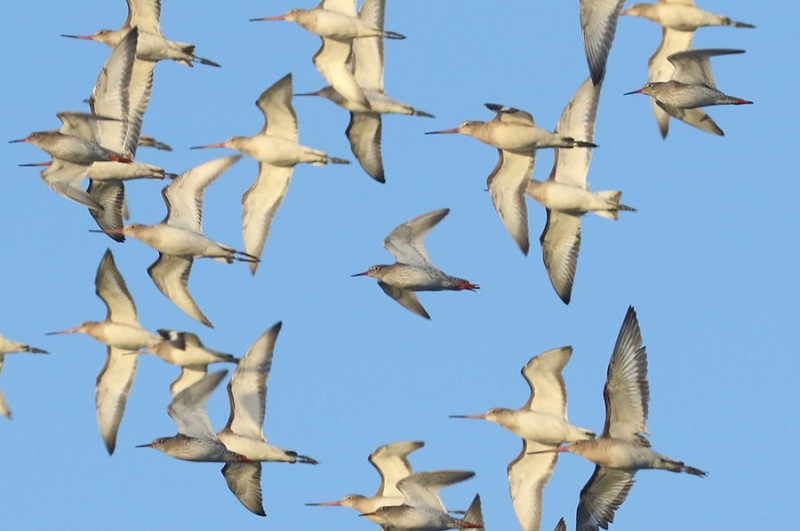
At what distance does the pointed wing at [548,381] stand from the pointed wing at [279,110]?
209 inches

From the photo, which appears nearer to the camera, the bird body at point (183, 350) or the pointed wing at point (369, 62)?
the bird body at point (183, 350)

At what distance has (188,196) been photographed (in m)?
30.4

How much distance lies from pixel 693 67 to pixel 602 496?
6.26 meters

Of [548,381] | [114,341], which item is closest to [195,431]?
[114,341]

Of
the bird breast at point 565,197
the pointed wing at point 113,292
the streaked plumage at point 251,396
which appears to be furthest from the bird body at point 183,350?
the bird breast at point 565,197

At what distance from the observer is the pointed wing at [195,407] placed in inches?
1138

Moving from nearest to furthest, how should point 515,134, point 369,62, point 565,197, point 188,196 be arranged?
1. point 515,134
2. point 565,197
3. point 188,196
4. point 369,62

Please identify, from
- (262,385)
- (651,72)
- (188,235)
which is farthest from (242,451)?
(651,72)

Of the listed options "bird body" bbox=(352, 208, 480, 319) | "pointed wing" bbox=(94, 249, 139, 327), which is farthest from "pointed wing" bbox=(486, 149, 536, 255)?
"pointed wing" bbox=(94, 249, 139, 327)

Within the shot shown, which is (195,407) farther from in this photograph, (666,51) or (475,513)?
(666,51)

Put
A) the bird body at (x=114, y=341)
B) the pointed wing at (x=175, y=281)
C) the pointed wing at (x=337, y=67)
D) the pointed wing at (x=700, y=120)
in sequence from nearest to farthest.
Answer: the bird body at (x=114, y=341) → the pointed wing at (x=175, y=281) → the pointed wing at (x=337, y=67) → the pointed wing at (x=700, y=120)

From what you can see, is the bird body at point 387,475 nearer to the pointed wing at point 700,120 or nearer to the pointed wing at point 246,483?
the pointed wing at point 246,483

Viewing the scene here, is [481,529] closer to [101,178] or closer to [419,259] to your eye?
[419,259]

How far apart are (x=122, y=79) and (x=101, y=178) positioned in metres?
2.17
